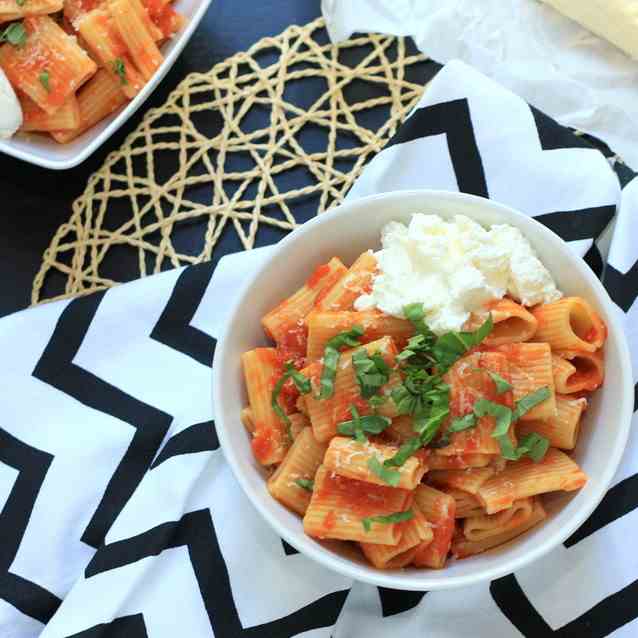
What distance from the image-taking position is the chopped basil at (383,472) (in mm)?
1212

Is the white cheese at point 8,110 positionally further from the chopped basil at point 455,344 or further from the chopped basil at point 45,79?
the chopped basil at point 455,344

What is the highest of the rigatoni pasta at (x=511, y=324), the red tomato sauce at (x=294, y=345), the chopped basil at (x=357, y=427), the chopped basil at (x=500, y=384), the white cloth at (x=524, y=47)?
the white cloth at (x=524, y=47)

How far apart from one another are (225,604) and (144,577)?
0.15 m

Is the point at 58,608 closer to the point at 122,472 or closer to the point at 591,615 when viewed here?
the point at 122,472

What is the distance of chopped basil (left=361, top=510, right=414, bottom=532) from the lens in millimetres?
1249

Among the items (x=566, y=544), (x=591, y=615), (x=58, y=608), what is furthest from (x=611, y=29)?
(x=58, y=608)

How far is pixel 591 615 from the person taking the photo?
1.52 meters

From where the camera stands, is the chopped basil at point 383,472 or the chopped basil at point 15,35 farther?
the chopped basil at point 15,35

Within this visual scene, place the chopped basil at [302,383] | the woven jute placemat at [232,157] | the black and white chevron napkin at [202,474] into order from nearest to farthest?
the chopped basil at [302,383]
the black and white chevron napkin at [202,474]
the woven jute placemat at [232,157]

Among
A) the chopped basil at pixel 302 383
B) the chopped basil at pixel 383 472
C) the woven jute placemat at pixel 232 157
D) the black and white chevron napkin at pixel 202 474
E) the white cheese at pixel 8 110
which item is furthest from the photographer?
the woven jute placemat at pixel 232 157

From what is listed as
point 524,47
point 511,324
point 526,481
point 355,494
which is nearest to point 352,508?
point 355,494

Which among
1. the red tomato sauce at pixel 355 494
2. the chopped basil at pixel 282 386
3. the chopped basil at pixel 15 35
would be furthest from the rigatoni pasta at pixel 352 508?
the chopped basil at pixel 15 35

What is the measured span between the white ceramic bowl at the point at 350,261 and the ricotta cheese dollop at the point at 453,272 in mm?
39

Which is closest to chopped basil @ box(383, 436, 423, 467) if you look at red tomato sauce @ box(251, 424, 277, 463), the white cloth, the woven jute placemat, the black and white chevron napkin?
red tomato sauce @ box(251, 424, 277, 463)
